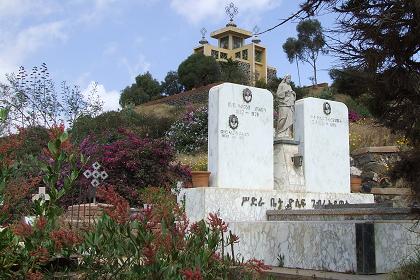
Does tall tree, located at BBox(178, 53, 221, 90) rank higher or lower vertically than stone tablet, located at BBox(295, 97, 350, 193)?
higher

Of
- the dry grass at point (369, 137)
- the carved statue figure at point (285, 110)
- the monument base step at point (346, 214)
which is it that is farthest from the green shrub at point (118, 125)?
the monument base step at point (346, 214)

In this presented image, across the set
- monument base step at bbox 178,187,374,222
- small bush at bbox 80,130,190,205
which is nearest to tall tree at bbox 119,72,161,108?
small bush at bbox 80,130,190,205

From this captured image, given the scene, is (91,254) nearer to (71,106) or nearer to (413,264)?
(413,264)

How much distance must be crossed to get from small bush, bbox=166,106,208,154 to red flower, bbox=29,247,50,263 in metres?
19.2

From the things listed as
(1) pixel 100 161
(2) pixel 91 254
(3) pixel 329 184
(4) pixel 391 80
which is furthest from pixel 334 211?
(1) pixel 100 161

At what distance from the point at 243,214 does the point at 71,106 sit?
42.7 ft

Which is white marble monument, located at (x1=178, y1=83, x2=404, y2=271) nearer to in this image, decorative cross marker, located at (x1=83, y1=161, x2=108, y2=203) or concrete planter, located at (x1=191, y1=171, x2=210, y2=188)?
concrete planter, located at (x1=191, y1=171, x2=210, y2=188)

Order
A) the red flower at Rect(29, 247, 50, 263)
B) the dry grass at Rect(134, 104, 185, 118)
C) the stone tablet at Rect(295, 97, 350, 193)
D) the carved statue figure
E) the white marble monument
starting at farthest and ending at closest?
1. the dry grass at Rect(134, 104, 185, 118)
2. the stone tablet at Rect(295, 97, 350, 193)
3. the carved statue figure
4. the white marble monument
5. the red flower at Rect(29, 247, 50, 263)

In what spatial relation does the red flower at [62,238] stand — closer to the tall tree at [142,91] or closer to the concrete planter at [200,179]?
the concrete planter at [200,179]

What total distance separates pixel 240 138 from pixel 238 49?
56.0 m

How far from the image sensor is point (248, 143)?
11.1 metres

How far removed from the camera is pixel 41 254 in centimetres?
326

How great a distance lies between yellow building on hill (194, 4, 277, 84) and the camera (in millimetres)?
63375

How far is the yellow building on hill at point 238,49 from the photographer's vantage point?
63.4 m
